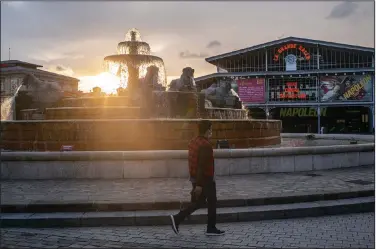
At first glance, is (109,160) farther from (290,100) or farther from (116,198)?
(290,100)

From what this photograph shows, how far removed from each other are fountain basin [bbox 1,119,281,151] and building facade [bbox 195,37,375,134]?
137ft

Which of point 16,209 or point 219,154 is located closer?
point 16,209

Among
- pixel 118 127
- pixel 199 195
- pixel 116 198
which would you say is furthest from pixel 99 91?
pixel 199 195

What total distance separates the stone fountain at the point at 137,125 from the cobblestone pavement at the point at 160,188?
262 centimetres

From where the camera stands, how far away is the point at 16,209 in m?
7.42

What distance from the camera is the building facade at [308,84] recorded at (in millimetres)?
53312

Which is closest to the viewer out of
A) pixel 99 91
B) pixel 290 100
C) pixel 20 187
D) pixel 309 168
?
pixel 20 187

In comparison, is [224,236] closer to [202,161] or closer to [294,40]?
[202,161]

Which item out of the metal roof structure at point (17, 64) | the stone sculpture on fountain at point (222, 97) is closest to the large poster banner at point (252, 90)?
the stone sculpture on fountain at point (222, 97)

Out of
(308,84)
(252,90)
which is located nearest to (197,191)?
(252,90)

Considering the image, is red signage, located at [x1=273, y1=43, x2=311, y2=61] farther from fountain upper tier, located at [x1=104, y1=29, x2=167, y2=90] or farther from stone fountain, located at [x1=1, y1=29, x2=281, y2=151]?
stone fountain, located at [x1=1, y1=29, x2=281, y2=151]

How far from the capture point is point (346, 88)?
53.2 metres

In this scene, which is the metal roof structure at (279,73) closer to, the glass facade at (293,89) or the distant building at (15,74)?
the glass facade at (293,89)

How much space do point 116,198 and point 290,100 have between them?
50.0m
